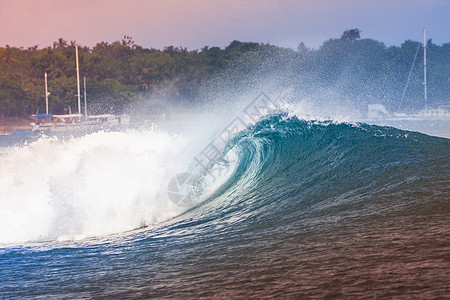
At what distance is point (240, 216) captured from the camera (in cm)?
781

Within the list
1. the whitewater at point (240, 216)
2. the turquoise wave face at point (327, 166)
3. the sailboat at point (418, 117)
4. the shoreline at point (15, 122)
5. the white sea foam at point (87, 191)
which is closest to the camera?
the whitewater at point (240, 216)

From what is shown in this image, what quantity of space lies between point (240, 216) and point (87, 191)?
12.0 ft

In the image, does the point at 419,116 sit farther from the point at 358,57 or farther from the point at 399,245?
the point at 399,245

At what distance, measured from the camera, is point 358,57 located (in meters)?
69.9

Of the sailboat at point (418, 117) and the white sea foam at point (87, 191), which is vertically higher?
the sailboat at point (418, 117)

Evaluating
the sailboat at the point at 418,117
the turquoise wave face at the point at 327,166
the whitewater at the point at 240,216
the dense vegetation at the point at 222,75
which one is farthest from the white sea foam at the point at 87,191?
the dense vegetation at the point at 222,75

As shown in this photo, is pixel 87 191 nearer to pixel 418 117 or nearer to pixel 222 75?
pixel 418 117

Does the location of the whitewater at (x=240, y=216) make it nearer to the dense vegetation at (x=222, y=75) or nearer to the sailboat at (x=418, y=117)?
the sailboat at (x=418, y=117)

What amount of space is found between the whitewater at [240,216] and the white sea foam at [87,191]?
3 cm

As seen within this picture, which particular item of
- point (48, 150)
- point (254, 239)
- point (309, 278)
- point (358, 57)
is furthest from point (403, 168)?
point (358, 57)

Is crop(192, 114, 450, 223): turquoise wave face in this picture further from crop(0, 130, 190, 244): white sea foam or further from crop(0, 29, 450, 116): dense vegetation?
crop(0, 29, 450, 116): dense vegetation

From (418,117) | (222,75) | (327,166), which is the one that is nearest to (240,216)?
(327,166)

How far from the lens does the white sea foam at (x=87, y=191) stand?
362 inches

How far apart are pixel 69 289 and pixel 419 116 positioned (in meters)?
55.6
